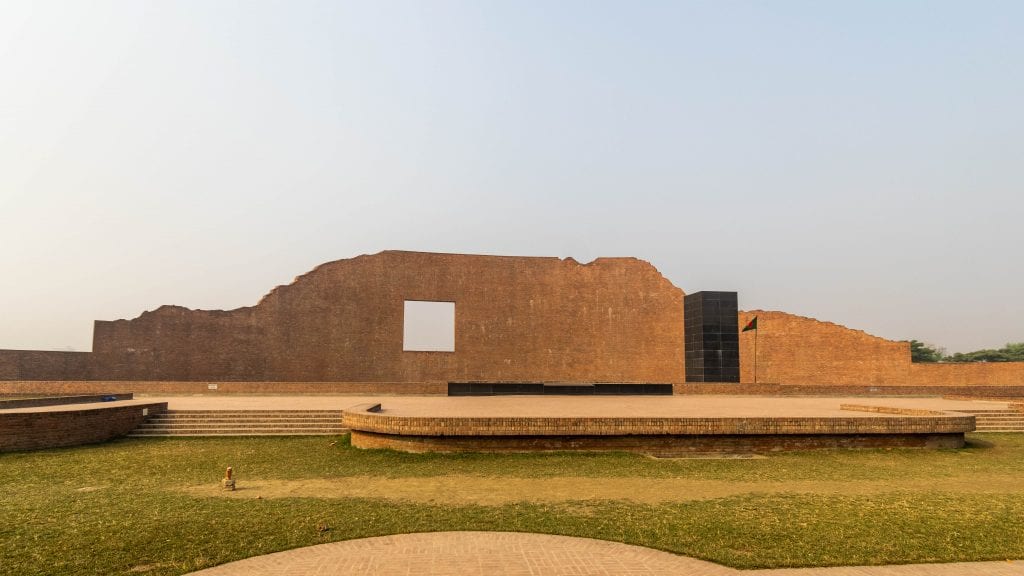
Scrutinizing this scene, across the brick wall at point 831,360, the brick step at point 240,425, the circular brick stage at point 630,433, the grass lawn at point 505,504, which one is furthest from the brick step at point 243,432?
the brick wall at point 831,360

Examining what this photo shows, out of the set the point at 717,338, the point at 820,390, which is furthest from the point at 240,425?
the point at 717,338

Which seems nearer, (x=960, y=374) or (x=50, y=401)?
(x=50, y=401)

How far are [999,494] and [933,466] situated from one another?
Answer: 89.6 inches

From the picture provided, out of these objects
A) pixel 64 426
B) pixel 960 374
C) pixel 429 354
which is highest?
pixel 429 354

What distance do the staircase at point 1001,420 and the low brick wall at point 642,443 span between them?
240 inches

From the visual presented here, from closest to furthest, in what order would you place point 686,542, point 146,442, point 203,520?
point 686,542, point 203,520, point 146,442

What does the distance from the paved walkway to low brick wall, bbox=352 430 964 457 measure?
5.17 metres

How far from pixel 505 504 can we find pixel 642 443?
4.60 m

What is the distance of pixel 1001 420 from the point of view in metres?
16.8

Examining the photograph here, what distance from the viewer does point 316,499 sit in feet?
26.7

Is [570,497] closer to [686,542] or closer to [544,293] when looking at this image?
[686,542]

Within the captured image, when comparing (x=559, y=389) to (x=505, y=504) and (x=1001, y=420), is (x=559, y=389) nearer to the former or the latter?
(x=1001, y=420)

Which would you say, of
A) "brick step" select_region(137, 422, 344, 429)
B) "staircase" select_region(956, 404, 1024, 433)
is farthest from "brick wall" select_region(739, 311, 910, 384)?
"brick step" select_region(137, 422, 344, 429)

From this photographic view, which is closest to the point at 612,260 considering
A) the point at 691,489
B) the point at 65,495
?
the point at 691,489
